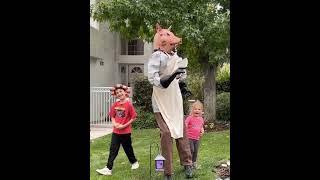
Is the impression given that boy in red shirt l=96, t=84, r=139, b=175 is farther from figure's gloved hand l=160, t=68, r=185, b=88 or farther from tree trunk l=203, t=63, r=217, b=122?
tree trunk l=203, t=63, r=217, b=122

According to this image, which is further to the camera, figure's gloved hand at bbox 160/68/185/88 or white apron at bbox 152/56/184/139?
white apron at bbox 152/56/184/139

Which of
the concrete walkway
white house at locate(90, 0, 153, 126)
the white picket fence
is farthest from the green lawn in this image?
white house at locate(90, 0, 153, 126)

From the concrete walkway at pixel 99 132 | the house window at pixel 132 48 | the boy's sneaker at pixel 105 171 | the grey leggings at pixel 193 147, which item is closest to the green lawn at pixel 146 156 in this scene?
the boy's sneaker at pixel 105 171

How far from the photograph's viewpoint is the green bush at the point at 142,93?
960 centimetres

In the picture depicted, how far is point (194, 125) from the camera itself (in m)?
4.65

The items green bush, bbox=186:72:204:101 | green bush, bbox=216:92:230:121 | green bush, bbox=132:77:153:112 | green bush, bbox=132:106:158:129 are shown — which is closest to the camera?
green bush, bbox=132:106:158:129

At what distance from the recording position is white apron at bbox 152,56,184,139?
13.8 ft

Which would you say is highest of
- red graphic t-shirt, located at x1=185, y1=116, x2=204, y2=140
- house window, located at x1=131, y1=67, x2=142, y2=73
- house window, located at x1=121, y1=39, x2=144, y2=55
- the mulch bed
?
house window, located at x1=121, y1=39, x2=144, y2=55

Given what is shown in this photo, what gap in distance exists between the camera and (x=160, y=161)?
4055mm

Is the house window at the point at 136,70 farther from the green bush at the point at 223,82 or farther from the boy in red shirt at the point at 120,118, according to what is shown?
the boy in red shirt at the point at 120,118

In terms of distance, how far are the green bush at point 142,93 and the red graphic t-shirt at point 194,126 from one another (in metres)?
4.82

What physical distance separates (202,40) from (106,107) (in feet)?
9.90

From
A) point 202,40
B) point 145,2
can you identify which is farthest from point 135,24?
point 202,40

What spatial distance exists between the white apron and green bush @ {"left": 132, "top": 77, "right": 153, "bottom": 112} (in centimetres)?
525
